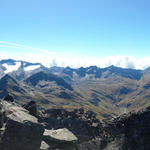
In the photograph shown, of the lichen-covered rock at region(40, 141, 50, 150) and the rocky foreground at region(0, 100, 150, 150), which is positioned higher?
the rocky foreground at region(0, 100, 150, 150)

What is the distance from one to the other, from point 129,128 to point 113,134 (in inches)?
136

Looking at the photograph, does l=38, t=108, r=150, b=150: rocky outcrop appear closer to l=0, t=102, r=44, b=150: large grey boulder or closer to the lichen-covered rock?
the lichen-covered rock

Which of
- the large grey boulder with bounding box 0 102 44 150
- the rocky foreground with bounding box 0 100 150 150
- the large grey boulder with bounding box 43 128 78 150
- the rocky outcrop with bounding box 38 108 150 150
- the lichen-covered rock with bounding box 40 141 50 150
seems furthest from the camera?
the large grey boulder with bounding box 43 128 78 150

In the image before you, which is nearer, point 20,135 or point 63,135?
point 20,135

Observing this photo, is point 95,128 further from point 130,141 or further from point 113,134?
point 130,141

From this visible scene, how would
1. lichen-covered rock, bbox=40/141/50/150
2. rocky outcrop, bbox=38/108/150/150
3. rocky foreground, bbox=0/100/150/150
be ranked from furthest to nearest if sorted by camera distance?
rocky outcrop, bbox=38/108/150/150 < lichen-covered rock, bbox=40/141/50/150 < rocky foreground, bbox=0/100/150/150

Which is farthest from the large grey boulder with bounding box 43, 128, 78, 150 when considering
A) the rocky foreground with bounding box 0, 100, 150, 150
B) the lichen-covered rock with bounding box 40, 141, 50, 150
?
the lichen-covered rock with bounding box 40, 141, 50, 150

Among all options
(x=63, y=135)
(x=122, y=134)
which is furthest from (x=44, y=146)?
(x=122, y=134)

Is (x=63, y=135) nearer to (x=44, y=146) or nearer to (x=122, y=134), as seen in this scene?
(x=44, y=146)

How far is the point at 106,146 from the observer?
2828cm

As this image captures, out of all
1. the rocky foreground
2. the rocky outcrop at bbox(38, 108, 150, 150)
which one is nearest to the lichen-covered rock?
the rocky foreground

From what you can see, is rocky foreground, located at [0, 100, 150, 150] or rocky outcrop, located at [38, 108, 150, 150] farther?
rocky outcrop, located at [38, 108, 150, 150]

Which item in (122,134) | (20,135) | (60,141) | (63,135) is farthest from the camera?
(63,135)

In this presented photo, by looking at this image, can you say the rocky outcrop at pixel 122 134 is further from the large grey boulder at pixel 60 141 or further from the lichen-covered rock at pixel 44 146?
the lichen-covered rock at pixel 44 146
